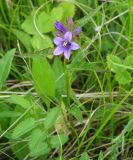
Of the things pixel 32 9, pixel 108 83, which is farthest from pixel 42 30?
pixel 108 83

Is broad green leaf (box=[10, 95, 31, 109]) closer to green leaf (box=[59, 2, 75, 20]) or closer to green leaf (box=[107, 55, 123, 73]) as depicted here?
green leaf (box=[107, 55, 123, 73])

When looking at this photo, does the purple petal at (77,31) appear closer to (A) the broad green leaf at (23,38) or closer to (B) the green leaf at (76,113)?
(B) the green leaf at (76,113)

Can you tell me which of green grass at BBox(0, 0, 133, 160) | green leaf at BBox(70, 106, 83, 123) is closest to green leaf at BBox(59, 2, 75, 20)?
green grass at BBox(0, 0, 133, 160)

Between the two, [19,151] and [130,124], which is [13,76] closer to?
[19,151]

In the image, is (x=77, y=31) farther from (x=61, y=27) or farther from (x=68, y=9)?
(x=68, y=9)

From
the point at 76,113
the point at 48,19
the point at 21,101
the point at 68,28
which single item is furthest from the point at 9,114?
the point at 48,19

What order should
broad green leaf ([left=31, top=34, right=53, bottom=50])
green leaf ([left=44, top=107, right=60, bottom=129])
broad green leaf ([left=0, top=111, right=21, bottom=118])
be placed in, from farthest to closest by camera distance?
1. broad green leaf ([left=31, top=34, right=53, bottom=50])
2. broad green leaf ([left=0, top=111, right=21, bottom=118])
3. green leaf ([left=44, top=107, right=60, bottom=129])
